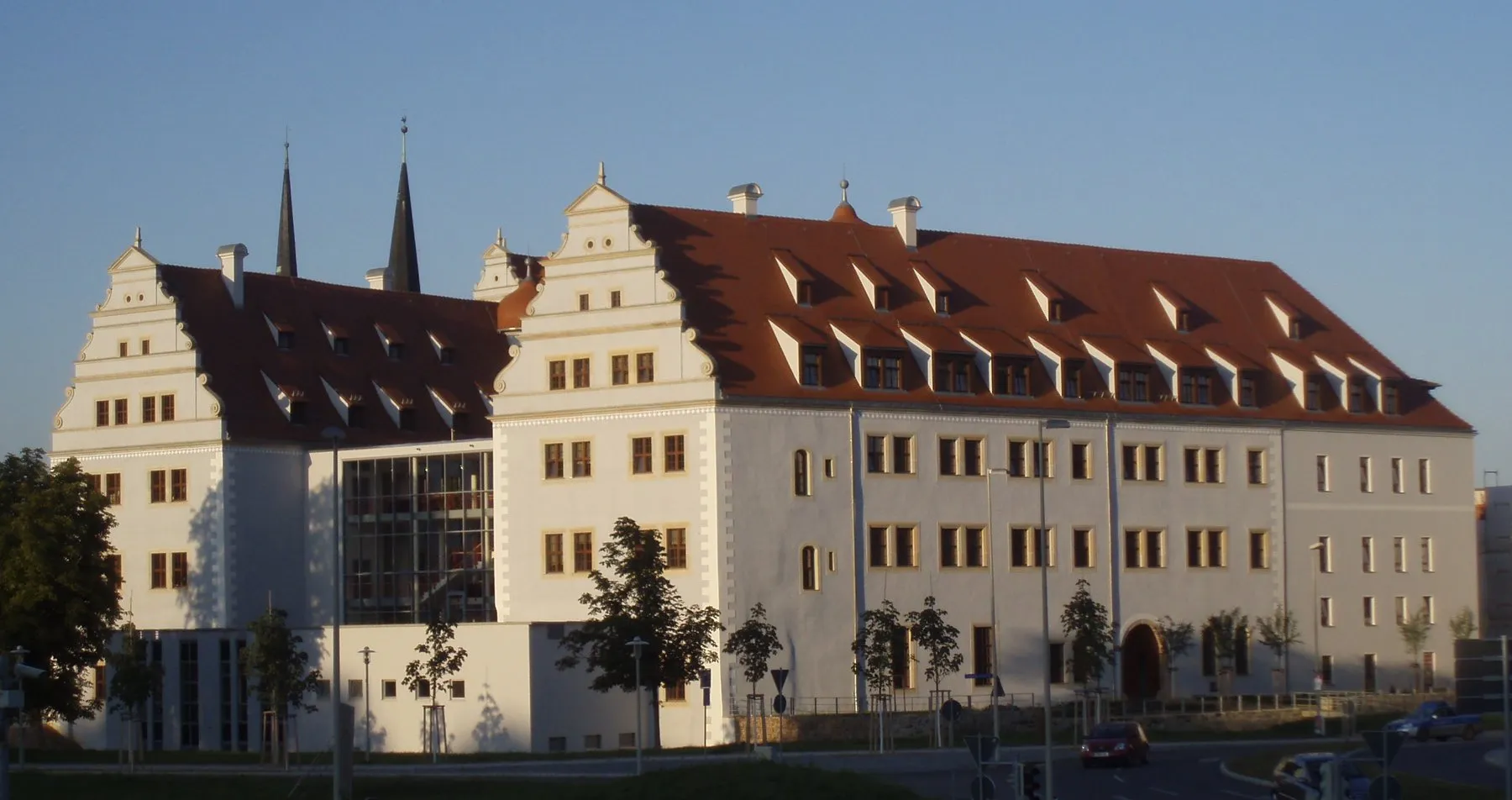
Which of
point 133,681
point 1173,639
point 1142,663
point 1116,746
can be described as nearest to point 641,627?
point 1116,746

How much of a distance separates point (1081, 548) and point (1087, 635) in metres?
6.27

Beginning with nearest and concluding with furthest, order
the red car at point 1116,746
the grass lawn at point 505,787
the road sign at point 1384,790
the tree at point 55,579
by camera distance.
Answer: the road sign at point 1384,790
the grass lawn at point 505,787
the red car at point 1116,746
the tree at point 55,579

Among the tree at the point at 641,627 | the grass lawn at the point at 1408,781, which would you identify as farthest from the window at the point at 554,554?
the grass lawn at the point at 1408,781

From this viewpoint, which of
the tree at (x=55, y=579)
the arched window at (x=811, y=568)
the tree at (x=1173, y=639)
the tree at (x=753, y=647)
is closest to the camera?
the tree at (x=753, y=647)

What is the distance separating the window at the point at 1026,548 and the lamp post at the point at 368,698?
79.7 ft

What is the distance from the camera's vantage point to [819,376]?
87000 mm

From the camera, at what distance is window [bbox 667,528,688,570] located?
84.6 metres

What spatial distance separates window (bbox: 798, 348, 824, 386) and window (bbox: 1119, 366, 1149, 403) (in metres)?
15.3

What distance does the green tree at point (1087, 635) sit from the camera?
8806 cm

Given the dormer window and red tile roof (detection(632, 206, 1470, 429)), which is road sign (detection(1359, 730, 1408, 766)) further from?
the dormer window

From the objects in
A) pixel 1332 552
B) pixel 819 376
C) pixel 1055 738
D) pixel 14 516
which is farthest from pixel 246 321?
pixel 1332 552

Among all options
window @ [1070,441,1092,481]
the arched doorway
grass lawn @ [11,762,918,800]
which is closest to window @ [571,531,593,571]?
window @ [1070,441,1092,481]

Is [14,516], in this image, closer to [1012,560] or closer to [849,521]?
[849,521]

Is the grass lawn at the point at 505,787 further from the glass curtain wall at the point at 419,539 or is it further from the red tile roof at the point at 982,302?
the glass curtain wall at the point at 419,539
